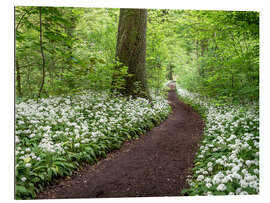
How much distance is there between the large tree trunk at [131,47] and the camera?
591cm

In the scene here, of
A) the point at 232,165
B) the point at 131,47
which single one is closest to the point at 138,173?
the point at 232,165

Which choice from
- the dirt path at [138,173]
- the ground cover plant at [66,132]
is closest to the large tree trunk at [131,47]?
the ground cover plant at [66,132]

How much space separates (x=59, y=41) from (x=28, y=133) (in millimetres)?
1835

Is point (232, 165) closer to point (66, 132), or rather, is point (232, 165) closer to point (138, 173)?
point (138, 173)

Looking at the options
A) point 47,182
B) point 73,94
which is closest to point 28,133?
point 47,182

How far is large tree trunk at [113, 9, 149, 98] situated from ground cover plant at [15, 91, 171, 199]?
72cm

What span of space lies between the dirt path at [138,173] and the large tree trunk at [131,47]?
2.15 m

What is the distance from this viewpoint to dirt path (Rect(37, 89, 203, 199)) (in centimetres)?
246

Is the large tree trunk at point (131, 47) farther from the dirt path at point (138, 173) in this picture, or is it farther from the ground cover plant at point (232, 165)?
the ground cover plant at point (232, 165)

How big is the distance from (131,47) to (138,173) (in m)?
4.31

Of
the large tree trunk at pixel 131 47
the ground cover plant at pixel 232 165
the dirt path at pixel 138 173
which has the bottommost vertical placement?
the dirt path at pixel 138 173

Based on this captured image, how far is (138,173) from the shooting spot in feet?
9.45
